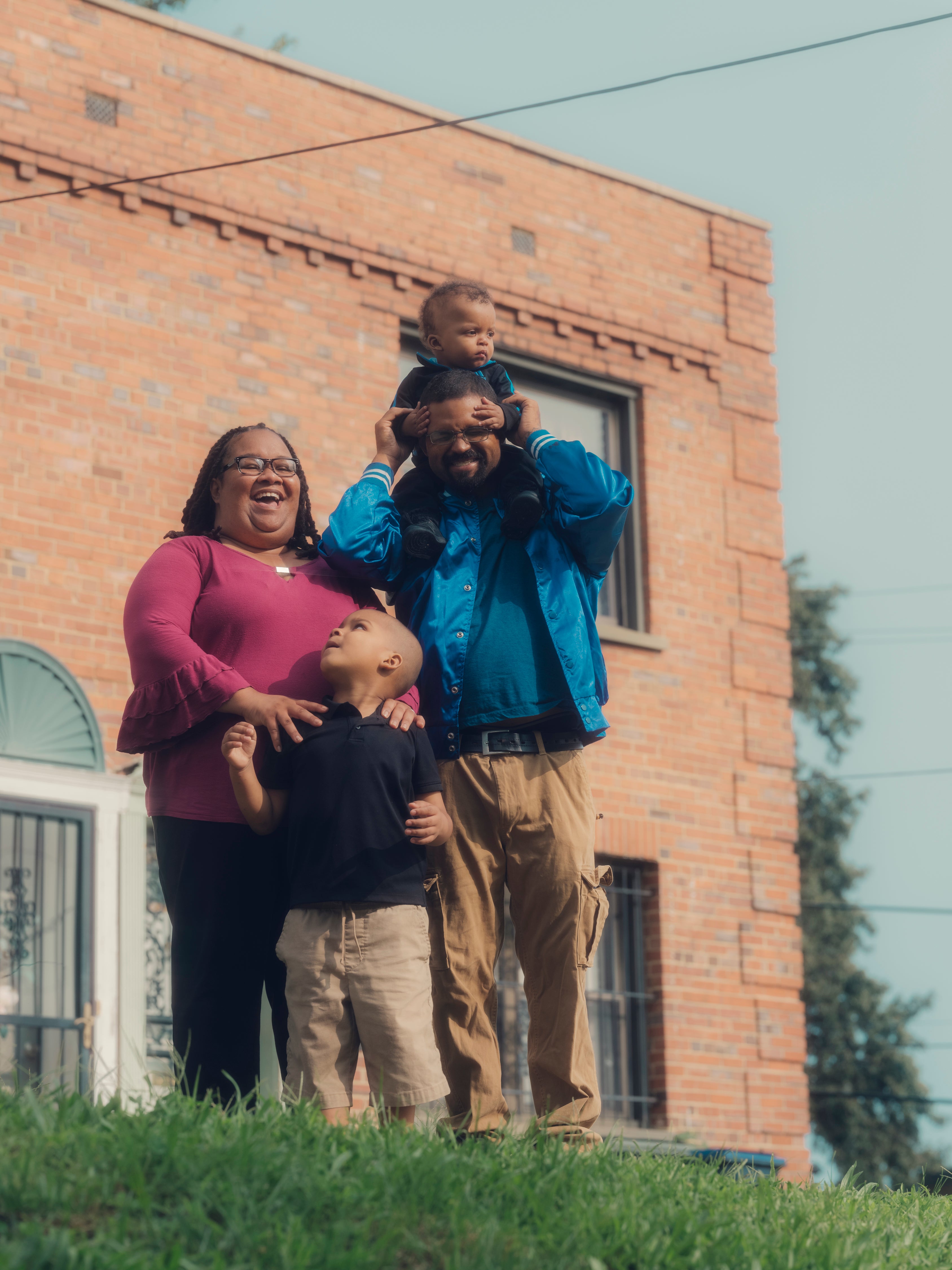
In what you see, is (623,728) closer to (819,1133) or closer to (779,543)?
(779,543)

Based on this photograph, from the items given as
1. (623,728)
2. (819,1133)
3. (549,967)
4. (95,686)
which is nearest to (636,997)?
(623,728)

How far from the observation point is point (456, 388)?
4449 millimetres

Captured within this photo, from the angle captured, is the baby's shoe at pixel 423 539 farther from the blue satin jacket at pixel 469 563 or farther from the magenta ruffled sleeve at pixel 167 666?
the magenta ruffled sleeve at pixel 167 666

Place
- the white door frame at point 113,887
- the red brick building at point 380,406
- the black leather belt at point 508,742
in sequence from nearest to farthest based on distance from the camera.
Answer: the black leather belt at point 508,742 < the white door frame at point 113,887 < the red brick building at point 380,406

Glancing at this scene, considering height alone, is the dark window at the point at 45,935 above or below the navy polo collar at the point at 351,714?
below

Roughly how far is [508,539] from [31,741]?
16.3 feet

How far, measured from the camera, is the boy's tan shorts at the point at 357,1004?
3.89 m

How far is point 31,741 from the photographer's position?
343 inches

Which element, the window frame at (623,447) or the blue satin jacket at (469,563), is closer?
the blue satin jacket at (469,563)

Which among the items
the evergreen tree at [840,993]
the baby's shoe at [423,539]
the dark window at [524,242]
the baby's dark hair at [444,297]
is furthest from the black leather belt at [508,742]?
the evergreen tree at [840,993]

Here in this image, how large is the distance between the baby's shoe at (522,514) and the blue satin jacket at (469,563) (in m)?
0.04

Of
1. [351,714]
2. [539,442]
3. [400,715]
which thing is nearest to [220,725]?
[351,714]

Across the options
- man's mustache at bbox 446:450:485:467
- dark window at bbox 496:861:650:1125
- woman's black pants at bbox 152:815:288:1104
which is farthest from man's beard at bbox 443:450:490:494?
dark window at bbox 496:861:650:1125

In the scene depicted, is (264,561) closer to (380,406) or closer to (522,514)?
(522,514)
